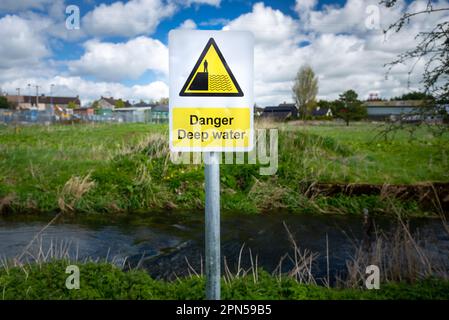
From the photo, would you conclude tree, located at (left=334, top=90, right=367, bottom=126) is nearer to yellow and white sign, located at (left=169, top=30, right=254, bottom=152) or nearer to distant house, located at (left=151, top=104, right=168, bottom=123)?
distant house, located at (left=151, top=104, right=168, bottom=123)

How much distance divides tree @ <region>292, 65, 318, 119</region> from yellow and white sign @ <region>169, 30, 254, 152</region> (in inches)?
582

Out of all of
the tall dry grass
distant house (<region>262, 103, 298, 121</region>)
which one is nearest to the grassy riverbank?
the tall dry grass

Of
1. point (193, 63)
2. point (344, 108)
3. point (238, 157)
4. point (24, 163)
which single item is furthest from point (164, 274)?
point (344, 108)

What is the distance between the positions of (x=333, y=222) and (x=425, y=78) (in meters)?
4.09

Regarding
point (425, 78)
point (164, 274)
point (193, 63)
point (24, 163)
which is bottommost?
point (164, 274)

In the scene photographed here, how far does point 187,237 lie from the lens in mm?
7281

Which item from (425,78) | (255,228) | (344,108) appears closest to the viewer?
(425,78)

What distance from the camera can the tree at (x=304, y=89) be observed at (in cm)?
1756

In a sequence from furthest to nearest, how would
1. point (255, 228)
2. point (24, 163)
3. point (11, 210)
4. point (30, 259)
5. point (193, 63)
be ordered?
1. point (24, 163)
2. point (11, 210)
3. point (255, 228)
4. point (30, 259)
5. point (193, 63)

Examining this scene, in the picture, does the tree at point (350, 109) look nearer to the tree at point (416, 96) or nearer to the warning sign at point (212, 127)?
the tree at point (416, 96)

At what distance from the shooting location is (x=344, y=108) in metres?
30.4

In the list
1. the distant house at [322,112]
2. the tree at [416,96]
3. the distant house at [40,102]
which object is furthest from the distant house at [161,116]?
the distant house at [40,102]

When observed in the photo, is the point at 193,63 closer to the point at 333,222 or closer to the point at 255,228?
the point at 255,228
